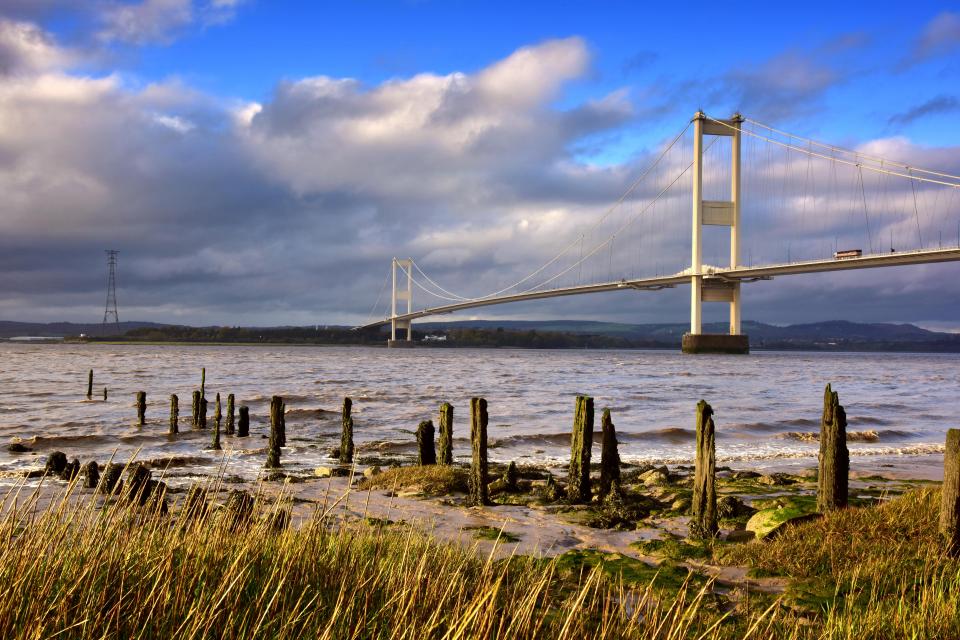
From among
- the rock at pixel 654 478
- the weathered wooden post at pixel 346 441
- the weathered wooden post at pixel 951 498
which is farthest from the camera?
the weathered wooden post at pixel 346 441

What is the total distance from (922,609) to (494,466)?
9544 mm

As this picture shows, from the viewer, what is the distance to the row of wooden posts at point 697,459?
604 centimetres

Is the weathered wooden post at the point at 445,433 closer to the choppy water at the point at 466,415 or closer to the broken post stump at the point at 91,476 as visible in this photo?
the choppy water at the point at 466,415

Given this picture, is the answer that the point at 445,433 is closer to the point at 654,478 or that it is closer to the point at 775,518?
the point at 654,478

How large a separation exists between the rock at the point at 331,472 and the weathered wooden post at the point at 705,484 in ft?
21.3

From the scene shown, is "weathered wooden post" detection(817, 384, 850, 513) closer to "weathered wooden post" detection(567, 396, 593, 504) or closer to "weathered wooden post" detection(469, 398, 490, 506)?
"weathered wooden post" detection(567, 396, 593, 504)

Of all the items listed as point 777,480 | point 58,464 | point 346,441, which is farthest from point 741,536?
point 58,464

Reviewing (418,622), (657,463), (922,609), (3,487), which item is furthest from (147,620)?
(657,463)

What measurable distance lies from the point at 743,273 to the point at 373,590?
222 ft

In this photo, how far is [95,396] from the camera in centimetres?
2917

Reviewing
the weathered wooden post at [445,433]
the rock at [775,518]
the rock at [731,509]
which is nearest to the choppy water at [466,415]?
the weathered wooden post at [445,433]

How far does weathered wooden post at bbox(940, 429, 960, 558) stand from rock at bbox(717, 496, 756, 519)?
94.1 inches

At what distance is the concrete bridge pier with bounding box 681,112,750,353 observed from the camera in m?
70.1

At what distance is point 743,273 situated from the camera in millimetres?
66312
